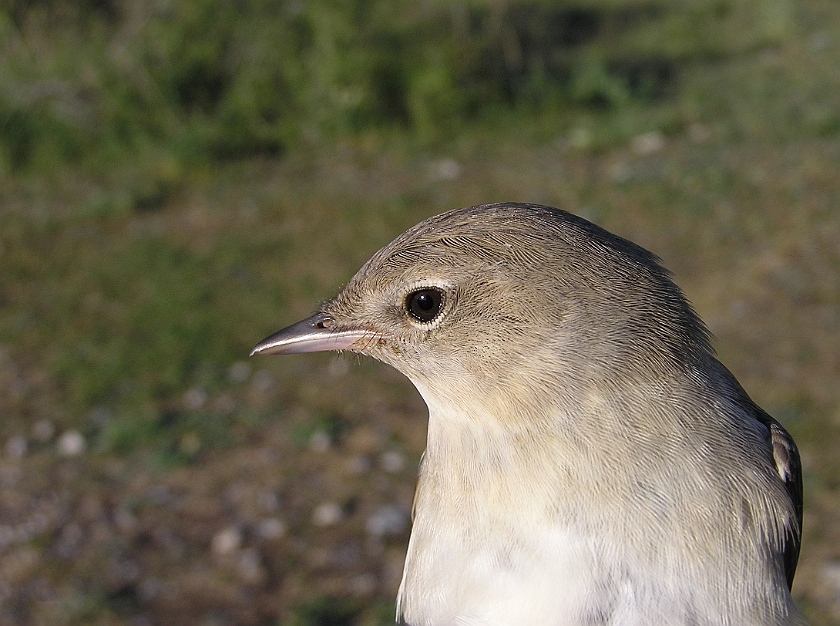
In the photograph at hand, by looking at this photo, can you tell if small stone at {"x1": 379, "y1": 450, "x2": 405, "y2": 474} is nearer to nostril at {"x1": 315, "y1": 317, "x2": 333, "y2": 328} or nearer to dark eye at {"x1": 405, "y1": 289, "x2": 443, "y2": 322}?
nostril at {"x1": 315, "y1": 317, "x2": 333, "y2": 328}

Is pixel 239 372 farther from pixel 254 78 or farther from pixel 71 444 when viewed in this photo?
pixel 254 78

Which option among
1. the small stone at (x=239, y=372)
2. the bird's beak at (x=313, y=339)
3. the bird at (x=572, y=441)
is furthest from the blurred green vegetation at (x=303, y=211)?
the bird at (x=572, y=441)

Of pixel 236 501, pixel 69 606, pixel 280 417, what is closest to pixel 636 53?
pixel 280 417

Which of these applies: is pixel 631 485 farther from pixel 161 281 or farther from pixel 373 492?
pixel 161 281

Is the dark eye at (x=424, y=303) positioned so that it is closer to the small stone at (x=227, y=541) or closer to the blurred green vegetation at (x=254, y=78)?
the small stone at (x=227, y=541)

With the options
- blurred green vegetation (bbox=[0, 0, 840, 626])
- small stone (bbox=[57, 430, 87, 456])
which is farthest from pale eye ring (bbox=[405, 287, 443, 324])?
small stone (bbox=[57, 430, 87, 456])
